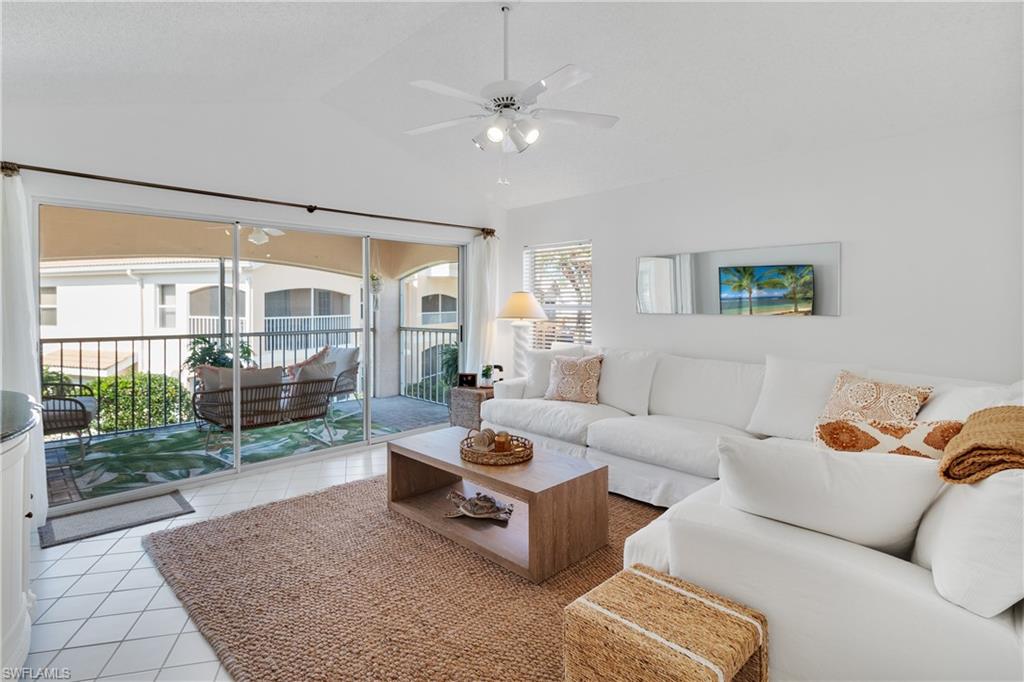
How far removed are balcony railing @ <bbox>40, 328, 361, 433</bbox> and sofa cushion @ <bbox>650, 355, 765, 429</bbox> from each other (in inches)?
128

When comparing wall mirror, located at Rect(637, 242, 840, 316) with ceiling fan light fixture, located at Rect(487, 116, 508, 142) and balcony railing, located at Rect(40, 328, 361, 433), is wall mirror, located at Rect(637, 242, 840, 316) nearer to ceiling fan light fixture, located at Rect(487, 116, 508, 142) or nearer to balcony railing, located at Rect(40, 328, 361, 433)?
ceiling fan light fixture, located at Rect(487, 116, 508, 142)

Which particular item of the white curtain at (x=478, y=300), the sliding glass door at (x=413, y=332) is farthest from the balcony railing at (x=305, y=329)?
the white curtain at (x=478, y=300)

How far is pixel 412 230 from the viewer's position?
4992mm

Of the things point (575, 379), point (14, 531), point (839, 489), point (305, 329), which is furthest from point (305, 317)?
point (839, 489)

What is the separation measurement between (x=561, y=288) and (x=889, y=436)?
3803 millimetres

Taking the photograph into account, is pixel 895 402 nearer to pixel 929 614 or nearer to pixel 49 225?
pixel 929 614

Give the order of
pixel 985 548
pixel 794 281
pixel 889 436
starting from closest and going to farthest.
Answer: pixel 985 548 → pixel 889 436 → pixel 794 281

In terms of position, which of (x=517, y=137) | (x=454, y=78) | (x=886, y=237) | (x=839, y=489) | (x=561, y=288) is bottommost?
(x=839, y=489)

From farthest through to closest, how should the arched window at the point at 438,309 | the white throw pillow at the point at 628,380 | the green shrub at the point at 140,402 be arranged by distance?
the arched window at the point at 438,309, the white throw pillow at the point at 628,380, the green shrub at the point at 140,402

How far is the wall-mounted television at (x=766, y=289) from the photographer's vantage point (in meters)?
3.59

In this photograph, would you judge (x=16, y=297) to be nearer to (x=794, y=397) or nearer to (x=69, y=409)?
(x=69, y=409)

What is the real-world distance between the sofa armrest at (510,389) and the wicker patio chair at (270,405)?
1.47m

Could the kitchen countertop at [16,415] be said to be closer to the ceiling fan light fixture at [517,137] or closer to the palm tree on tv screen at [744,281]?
the ceiling fan light fixture at [517,137]

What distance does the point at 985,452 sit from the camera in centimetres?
123
